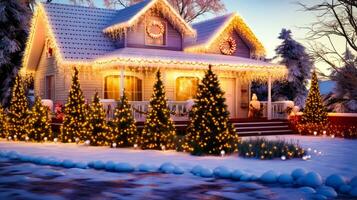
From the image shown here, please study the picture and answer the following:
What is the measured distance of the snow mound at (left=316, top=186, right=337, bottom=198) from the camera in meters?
9.23

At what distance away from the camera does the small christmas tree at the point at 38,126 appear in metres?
20.4

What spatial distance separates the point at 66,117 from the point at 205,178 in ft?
34.3

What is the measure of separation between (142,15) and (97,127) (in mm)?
8761

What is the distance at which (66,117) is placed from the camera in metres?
20.0

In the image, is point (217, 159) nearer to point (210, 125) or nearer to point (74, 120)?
point (210, 125)

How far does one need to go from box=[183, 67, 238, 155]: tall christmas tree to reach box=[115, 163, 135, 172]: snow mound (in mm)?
3259

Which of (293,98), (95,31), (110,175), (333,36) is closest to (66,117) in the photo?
(95,31)

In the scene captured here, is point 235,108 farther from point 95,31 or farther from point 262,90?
point 262,90

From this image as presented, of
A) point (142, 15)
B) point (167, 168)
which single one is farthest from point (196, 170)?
point (142, 15)

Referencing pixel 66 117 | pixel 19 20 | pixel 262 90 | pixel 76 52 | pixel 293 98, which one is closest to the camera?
pixel 66 117

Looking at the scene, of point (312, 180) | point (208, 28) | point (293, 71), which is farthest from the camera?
point (293, 71)

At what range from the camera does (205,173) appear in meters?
11.3

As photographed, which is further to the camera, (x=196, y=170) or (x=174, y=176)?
(x=196, y=170)

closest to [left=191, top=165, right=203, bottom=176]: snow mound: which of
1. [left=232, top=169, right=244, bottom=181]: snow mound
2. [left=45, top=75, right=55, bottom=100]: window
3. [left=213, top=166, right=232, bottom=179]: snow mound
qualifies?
[left=213, top=166, right=232, bottom=179]: snow mound
